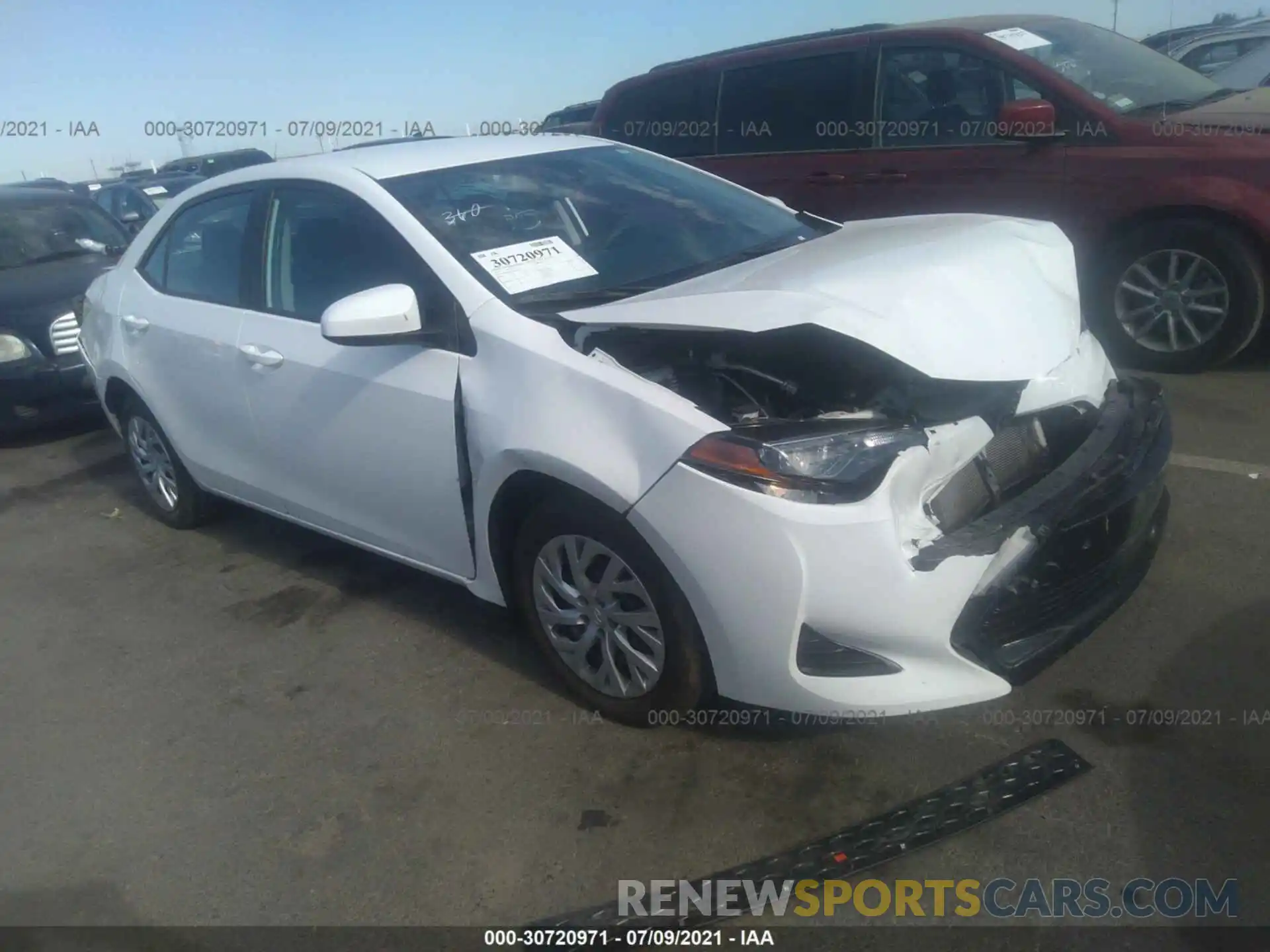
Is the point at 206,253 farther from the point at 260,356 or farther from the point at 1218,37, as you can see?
the point at 1218,37

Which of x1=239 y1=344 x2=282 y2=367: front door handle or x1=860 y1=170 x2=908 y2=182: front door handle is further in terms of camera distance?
x1=860 y1=170 x2=908 y2=182: front door handle

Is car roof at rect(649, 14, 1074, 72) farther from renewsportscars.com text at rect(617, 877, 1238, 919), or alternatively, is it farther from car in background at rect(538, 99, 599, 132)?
car in background at rect(538, 99, 599, 132)

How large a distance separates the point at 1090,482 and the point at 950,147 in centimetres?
375

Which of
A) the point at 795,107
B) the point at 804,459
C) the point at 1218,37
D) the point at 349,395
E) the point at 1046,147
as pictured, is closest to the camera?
the point at 804,459

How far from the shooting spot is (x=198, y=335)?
4.20 m

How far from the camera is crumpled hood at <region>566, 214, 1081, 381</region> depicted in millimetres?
2691

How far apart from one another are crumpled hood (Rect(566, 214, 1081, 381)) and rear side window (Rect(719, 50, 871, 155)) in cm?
318

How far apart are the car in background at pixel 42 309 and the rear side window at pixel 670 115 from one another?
152 inches

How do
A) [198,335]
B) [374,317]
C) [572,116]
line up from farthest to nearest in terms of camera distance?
1. [572,116]
2. [198,335]
3. [374,317]

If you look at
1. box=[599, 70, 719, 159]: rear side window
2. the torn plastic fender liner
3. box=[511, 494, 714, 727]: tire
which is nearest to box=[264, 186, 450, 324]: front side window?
box=[511, 494, 714, 727]: tire

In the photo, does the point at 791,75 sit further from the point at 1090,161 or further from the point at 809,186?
the point at 1090,161

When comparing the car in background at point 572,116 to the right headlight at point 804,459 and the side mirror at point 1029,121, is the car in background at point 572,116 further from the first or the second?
the right headlight at point 804,459

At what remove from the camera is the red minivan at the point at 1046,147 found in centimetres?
518

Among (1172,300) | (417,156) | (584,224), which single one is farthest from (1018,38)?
(417,156)
